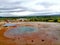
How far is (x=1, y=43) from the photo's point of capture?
6.53m

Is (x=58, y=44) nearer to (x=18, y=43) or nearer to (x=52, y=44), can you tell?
(x=52, y=44)

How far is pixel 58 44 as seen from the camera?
6.38 metres

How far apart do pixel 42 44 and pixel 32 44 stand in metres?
0.46

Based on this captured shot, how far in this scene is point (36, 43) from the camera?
6.61 meters

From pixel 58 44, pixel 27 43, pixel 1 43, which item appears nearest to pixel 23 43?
pixel 27 43

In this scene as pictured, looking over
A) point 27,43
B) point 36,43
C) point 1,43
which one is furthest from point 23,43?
point 1,43

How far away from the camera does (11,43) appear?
21.6 ft

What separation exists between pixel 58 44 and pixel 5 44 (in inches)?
94.0

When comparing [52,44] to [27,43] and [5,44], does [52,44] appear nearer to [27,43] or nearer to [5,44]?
[27,43]

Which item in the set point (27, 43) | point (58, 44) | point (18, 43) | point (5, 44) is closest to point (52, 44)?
point (58, 44)

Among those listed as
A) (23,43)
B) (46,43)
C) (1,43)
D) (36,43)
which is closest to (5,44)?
(1,43)

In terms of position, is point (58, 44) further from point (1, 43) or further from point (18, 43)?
point (1, 43)

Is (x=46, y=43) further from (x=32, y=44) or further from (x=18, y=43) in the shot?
(x=18, y=43)

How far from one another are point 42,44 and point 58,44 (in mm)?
720
